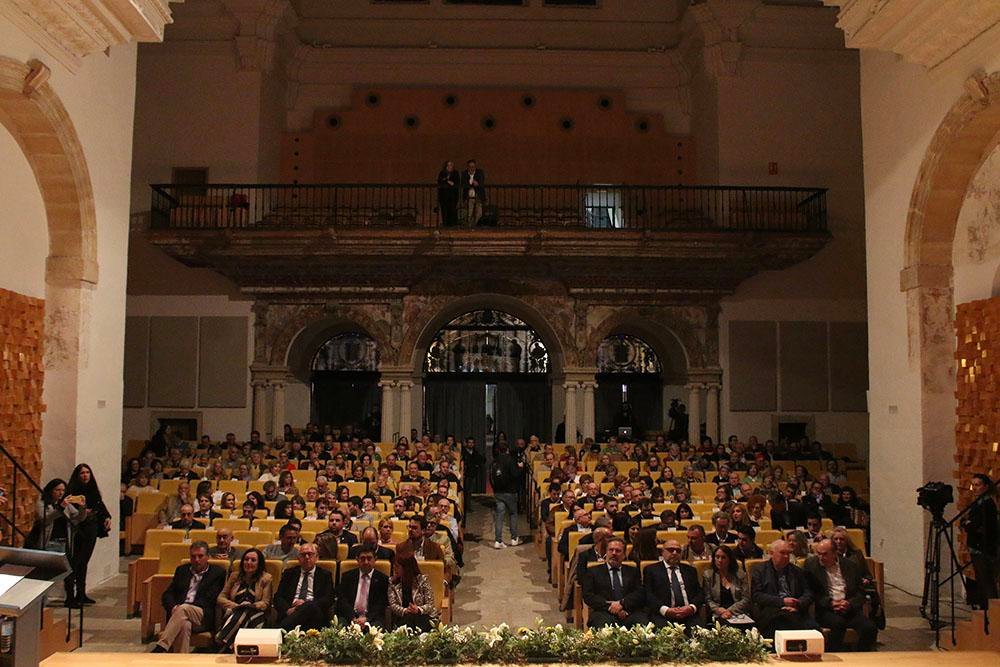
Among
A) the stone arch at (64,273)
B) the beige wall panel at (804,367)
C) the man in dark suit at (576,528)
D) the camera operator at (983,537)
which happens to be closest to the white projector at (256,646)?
the man in dark suit at (576,528)

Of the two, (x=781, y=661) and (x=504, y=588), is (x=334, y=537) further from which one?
(x=781, y=661)

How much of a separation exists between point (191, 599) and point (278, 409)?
33.0 ft

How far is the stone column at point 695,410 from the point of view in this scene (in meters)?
16.8

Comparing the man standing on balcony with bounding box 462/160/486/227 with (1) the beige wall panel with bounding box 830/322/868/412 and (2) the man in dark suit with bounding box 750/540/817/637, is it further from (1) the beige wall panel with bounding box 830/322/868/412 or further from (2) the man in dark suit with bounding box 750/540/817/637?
(2) the man in dark suit with bounding box 750/540/817/637

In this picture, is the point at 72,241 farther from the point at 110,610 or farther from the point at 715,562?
the point at 715,562

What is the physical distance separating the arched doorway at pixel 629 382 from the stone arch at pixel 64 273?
1168cm

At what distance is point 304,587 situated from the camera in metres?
6.93

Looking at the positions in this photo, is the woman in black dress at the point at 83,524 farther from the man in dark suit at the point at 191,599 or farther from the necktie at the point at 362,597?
the necktie at the point at 362,597

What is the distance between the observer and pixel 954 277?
9.12m

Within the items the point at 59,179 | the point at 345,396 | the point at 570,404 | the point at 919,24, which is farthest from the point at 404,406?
the point at 919,24

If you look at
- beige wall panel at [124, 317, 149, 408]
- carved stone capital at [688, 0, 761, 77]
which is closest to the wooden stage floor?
beige wall panel at [124, 317, 149, 408]

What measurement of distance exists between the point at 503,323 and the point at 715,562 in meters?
11.8

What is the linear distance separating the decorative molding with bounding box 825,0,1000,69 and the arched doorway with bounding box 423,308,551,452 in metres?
11.2

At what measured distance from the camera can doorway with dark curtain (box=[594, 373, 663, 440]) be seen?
19.0m
